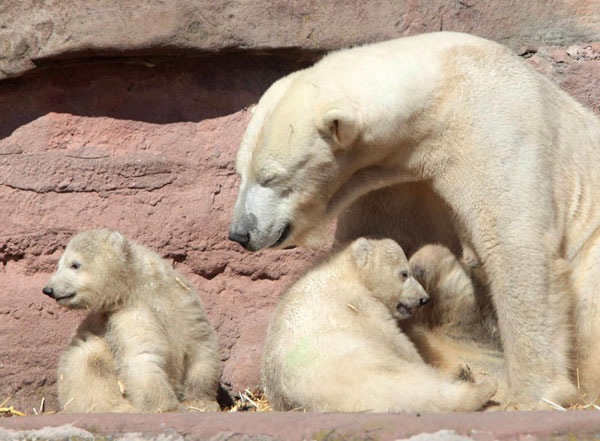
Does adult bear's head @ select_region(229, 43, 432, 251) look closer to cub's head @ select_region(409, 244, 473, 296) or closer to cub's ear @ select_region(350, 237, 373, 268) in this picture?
cub's ear @ select_region(350, 237, 373, 268)

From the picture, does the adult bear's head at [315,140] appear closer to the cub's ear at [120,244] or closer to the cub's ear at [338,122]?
the cub's ear at [338,122]

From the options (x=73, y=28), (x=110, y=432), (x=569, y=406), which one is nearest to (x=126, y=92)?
(x=73, y=28)

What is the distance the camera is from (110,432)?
3131 mm

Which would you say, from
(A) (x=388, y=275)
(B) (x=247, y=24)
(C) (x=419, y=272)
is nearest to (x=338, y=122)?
(A) (x=388, y=275)

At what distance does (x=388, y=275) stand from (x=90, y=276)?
53.0 inches

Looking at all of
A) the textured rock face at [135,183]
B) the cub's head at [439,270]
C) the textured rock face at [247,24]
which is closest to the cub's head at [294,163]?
the cub's head at [439,270]

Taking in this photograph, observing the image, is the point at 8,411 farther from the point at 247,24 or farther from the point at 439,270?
Result: the point at 247,24

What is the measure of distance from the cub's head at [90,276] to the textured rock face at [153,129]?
0.68 meters

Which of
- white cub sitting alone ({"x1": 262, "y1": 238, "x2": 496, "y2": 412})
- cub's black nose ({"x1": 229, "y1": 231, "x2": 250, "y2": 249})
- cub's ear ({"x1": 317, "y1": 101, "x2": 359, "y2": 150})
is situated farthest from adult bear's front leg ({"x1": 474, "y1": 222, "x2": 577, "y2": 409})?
cub's black nose ({"x1": 229, "y1": 231, "x2": 250, "y2": 249})

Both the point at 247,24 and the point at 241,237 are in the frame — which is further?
the point at 247,24

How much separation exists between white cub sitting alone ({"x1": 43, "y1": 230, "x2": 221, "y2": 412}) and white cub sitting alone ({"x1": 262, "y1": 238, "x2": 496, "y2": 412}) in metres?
0.49

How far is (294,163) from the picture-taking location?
378 cm

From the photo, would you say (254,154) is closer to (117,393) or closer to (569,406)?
(117,393)

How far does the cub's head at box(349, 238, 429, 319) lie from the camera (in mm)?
4172
